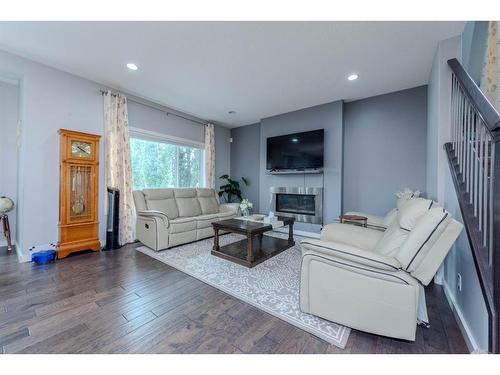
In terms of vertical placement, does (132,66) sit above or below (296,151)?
above

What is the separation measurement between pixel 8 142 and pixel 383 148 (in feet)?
20.6

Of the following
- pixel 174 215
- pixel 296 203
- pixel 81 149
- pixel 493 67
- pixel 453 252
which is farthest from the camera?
pixel 296 203

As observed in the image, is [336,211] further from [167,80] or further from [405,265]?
[167,80]

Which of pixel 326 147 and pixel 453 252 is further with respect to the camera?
pixel 326 147

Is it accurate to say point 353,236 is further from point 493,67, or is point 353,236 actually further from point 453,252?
point 493,67

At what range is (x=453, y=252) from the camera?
1.94 metres

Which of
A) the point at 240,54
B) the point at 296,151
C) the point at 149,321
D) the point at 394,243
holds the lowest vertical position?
the point at 149,321

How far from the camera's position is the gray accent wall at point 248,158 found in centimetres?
562

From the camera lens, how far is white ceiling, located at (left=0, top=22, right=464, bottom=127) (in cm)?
216

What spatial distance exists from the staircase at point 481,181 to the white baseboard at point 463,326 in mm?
286

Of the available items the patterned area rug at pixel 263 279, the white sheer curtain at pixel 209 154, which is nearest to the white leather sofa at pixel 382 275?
the patterned area rug at pixel 263 279

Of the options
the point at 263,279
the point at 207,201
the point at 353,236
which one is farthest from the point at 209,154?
the point at 353,236

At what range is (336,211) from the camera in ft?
13.5
